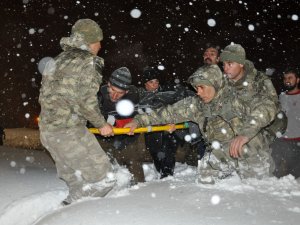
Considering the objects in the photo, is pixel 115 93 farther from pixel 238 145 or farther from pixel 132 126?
pixel 238 145

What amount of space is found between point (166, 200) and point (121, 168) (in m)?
1.58

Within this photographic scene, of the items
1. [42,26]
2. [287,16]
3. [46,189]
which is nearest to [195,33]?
[287,16]

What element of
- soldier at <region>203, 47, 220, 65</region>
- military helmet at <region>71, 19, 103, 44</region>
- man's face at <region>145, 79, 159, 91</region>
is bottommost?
man's face at <region>145, 79, 159, 91</region>

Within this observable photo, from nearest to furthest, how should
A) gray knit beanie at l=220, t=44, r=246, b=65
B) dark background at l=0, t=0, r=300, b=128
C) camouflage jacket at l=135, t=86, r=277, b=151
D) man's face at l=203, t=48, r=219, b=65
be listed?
camouflage jacket at l=135, t=86, r=277, b=151 < gray knit beanie at l=220, t=44, r=246, b=65 < man's face at l=203, t=48, r=219, b=65 < dark background at l=0, t=0, r=300, b=128

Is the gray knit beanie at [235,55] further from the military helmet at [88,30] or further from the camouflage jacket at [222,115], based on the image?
the military helmet at [88,30]

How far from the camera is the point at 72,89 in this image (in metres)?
3.00

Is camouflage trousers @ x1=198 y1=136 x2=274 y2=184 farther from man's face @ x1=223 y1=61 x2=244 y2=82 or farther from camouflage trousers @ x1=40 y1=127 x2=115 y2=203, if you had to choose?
camouflage trousers @ x1=40 y1=127 x2=115 y2=203

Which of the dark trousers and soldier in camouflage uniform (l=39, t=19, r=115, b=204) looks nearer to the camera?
soldier in camouflage uniform (l=39, t=19, r=115, b=204)

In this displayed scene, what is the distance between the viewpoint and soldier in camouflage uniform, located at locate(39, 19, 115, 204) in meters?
3.00

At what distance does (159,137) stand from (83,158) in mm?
1694

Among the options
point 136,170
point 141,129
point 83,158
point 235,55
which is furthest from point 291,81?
point 83,158

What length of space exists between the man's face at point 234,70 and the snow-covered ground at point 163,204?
3.75 feet

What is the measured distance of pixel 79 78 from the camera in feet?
9.82

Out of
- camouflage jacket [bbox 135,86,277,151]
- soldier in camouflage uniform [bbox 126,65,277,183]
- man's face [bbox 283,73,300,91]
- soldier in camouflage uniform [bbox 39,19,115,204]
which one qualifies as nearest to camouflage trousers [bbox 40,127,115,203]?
soldier in camouflage uniform [bbox 39,19,115,204]
